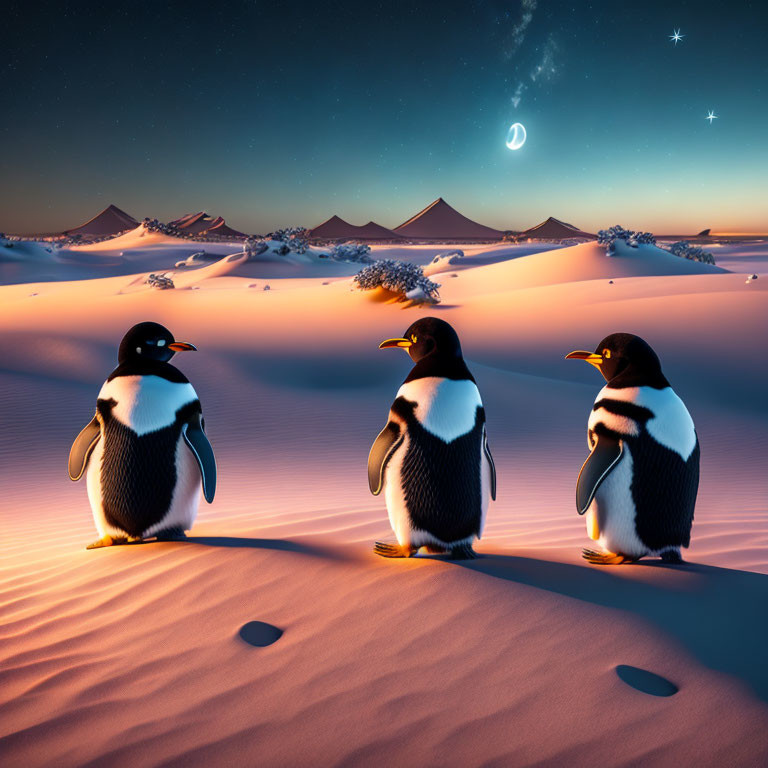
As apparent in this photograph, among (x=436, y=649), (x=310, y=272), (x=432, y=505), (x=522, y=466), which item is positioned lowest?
(x=522, y=466)

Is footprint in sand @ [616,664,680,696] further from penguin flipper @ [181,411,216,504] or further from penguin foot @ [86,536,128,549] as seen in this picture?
penguin foot @ [86,536,128,549]

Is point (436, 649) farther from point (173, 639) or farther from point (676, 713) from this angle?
point (173, 639)

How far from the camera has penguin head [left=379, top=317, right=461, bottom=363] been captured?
3.49m

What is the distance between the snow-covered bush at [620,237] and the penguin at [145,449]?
25.4m

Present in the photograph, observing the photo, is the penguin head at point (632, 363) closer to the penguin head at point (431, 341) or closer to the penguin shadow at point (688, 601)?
the penguin head at point (431, 341)

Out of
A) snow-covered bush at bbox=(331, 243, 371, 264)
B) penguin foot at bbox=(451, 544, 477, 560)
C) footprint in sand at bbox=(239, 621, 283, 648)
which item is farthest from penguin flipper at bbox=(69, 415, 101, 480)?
snow-covered bush at bbox=(331, 243, 371, 264)

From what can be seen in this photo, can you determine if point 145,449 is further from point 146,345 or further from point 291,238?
point 291,238

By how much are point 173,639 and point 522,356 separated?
9.98m

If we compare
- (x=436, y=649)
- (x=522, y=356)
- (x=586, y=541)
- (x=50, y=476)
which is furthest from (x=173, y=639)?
(x=522, y=356)

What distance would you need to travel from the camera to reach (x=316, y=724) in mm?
2242

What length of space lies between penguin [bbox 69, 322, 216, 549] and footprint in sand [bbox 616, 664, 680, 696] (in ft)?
7.94

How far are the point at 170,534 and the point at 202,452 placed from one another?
1.94ft

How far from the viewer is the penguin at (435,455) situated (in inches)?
134

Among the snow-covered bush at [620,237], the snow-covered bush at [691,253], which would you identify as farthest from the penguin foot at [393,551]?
the snow-covered bush at [691,253]
